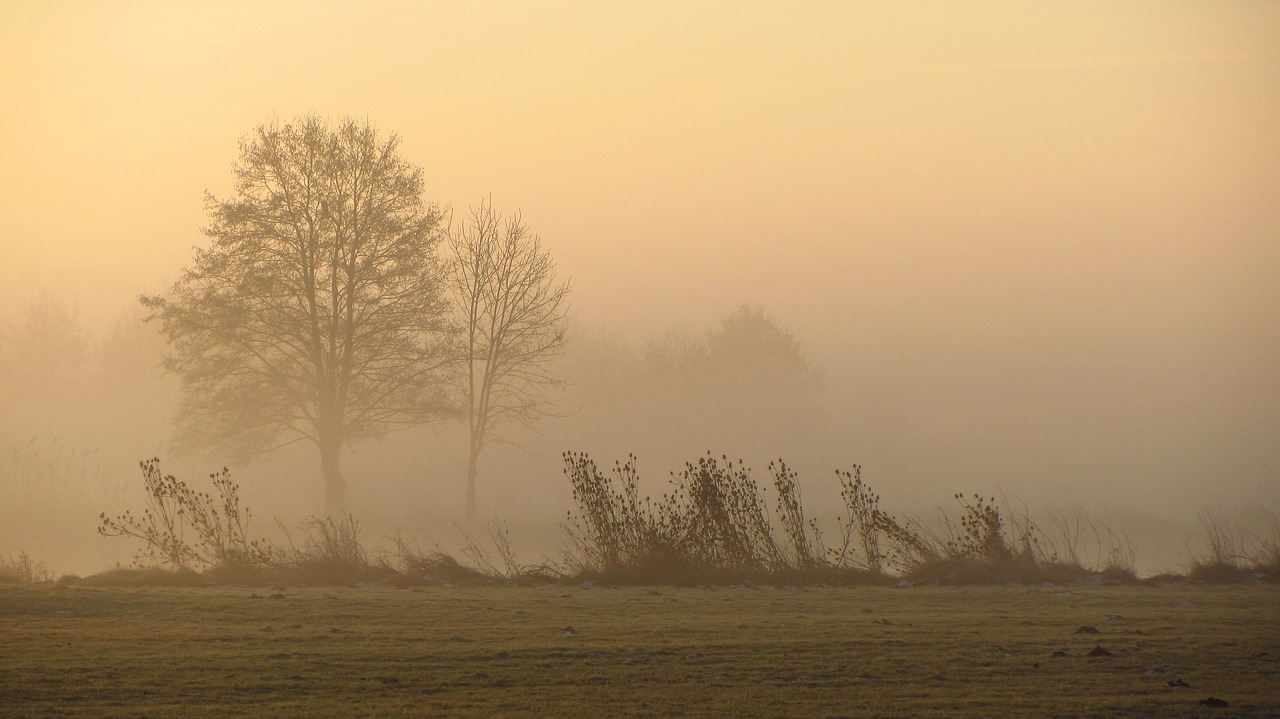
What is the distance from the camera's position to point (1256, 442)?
68.0 m

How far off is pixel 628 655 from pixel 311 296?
22.7 metres

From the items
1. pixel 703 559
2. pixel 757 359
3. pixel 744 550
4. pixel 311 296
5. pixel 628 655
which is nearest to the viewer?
pixel 628 655

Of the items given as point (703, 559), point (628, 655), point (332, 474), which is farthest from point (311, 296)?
point (628, 655)

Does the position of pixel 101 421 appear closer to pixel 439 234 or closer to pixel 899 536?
pixel 439 234

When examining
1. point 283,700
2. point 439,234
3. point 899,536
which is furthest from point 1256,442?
point 283,700

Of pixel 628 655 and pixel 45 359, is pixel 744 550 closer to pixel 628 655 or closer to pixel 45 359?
pixel 628 655

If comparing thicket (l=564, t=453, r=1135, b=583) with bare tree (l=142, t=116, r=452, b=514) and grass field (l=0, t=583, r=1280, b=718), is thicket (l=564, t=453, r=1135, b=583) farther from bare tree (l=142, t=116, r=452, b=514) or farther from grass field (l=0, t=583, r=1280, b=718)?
→ bare tree (l=142, t=116, r=452, b=514)

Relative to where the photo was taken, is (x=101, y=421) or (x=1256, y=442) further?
(x=1256, y=442)

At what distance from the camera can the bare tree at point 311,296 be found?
2833 cm

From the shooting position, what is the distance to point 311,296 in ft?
93.2

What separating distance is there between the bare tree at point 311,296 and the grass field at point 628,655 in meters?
17.8

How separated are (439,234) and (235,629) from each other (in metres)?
22.3

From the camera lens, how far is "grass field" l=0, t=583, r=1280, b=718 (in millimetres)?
6395

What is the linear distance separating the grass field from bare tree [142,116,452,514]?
17.8 meters
